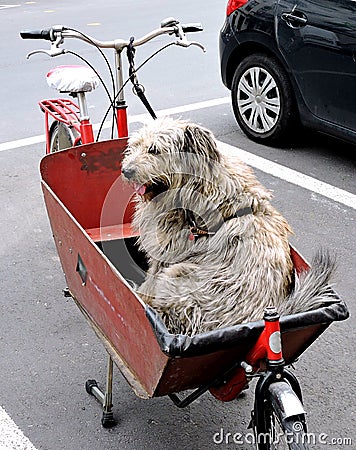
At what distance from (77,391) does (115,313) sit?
944mm

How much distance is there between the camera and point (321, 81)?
240 inches

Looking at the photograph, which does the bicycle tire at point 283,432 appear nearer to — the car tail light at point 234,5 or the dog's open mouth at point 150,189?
the dog's open mouth at point 150,189

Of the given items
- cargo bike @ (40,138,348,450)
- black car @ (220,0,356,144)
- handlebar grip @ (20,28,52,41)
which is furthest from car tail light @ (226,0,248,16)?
cargo bike @ (40,138,348,450)

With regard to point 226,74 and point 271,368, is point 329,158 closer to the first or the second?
point 226,74

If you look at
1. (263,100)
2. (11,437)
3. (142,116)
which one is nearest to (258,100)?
(263,100)

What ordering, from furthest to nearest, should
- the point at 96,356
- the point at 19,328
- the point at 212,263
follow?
the point at 19,328, the point at 96,356, the point at 212,263

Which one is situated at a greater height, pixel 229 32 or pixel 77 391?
pixel 229 32

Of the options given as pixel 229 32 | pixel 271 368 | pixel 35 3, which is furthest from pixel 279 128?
pixel 35 3

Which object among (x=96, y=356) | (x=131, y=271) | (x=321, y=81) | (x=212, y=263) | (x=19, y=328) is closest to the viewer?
(x=212, y=263)

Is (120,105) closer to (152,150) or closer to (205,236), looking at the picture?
(152,150)

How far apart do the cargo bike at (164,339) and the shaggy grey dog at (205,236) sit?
0.48 ft

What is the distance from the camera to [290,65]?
636cm

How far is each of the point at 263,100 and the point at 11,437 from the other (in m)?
4.28

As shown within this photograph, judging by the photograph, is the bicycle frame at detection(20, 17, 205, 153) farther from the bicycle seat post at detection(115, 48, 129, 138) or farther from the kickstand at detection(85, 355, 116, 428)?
the kickstand at detection(85, 355, 116, 428)
